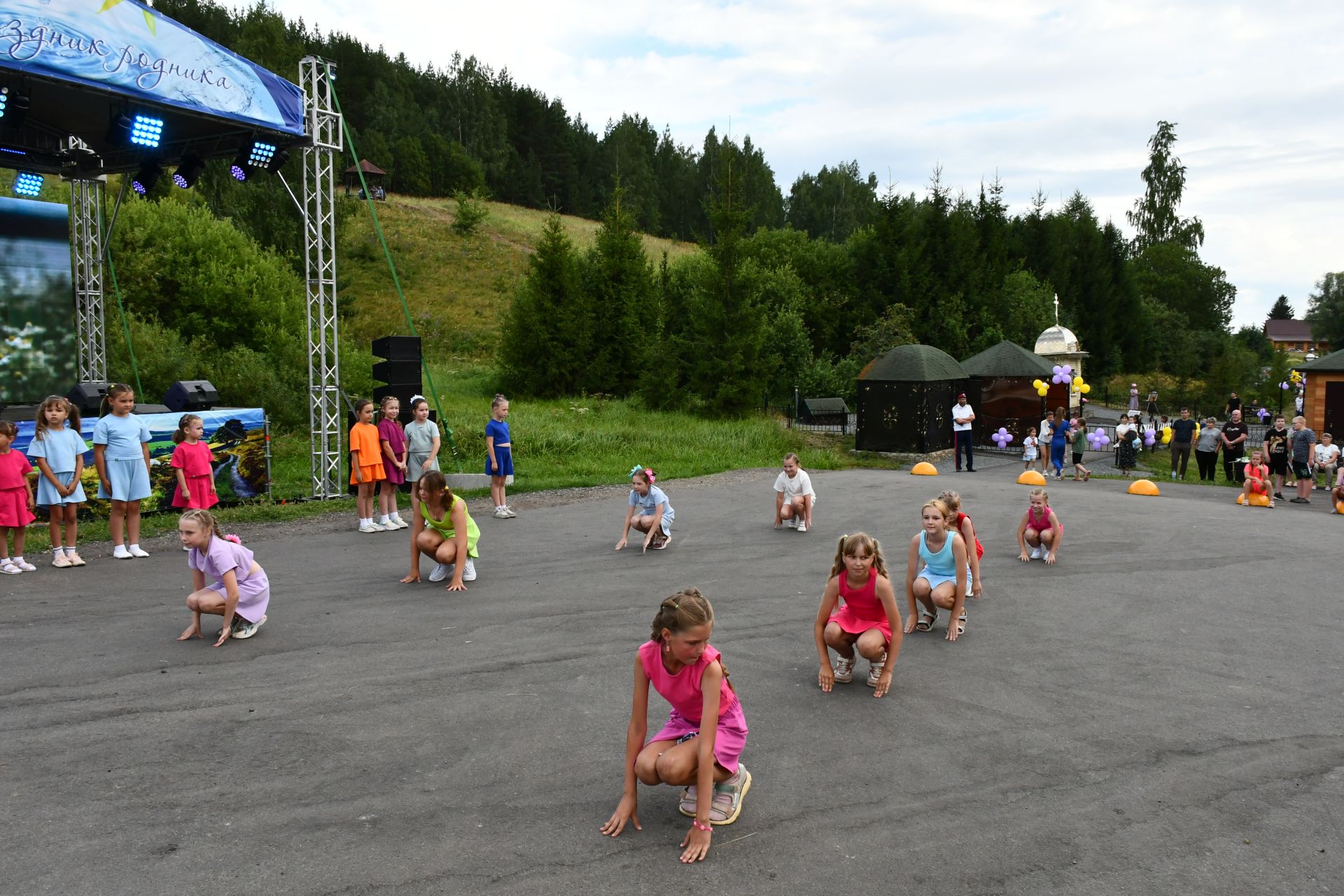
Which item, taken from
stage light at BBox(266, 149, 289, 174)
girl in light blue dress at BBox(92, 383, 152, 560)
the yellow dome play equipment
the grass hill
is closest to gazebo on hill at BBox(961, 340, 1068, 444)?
the yellow dome play equipment

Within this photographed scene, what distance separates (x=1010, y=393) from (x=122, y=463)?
23.4 m

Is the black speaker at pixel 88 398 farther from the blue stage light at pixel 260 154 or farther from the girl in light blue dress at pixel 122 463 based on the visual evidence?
the girl in light blue dress at pixel 122 463

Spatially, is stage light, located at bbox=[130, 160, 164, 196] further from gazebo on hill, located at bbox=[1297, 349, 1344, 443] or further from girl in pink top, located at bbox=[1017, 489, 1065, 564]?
gazebo on hill, located at bbox=[1297, 349, 1344, 443]

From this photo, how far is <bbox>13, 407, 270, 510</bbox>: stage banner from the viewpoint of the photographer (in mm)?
12633

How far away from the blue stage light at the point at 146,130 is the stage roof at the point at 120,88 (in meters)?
0.14

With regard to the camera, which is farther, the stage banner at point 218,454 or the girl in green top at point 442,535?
the stage banner at point 218,454

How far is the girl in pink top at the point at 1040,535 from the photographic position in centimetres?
1027

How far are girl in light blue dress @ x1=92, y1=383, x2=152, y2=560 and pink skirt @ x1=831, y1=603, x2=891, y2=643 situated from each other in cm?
776

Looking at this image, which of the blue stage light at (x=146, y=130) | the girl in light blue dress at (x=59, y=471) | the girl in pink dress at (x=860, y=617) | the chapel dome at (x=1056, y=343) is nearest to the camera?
the girl in pink dress at (x=860, y=617)

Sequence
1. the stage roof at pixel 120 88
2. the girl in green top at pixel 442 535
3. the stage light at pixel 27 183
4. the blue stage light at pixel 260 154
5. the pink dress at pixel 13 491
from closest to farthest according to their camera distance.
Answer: the girl in green top at pixel 442 535
the pink dress at pixel 13 491
the stage roof at pixel 120 88
the blue stage light at pixel 260 154
the stage light at pixel 27 183

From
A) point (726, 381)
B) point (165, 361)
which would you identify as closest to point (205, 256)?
point (165, 361)

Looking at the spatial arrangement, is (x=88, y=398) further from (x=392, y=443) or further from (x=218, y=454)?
(x=392, y=443)

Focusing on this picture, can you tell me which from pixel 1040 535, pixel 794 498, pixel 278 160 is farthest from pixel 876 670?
pixel 278 160

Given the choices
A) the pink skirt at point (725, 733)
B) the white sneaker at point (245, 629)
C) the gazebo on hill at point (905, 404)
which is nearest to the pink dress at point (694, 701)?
the pink skirt at point (725, 733)
